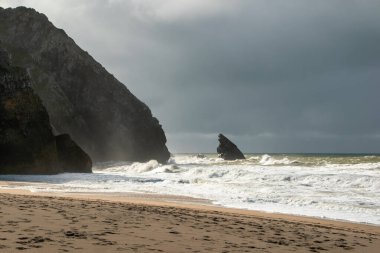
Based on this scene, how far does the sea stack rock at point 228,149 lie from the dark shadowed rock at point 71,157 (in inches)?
1845

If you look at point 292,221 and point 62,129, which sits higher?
point 62,129

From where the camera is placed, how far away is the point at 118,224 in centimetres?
902

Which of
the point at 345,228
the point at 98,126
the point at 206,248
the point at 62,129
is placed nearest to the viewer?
the point at 206,248

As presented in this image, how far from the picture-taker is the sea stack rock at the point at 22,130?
100 feet

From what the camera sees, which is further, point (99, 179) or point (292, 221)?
point (99, 179)

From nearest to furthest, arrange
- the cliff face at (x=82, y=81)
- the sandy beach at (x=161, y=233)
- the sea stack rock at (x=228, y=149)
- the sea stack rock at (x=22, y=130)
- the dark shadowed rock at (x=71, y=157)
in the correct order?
the sandy beach at (x=161, y=233), the sea stack rock at (x=22, y=130), the dark shadowed rock at (x=71, y=157), the cliff face at (x=82, y=81), the sea stack rock at (x=228, y=149)

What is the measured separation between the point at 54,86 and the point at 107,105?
10532 mm

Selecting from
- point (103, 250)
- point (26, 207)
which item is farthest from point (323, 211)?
point (103, 250)

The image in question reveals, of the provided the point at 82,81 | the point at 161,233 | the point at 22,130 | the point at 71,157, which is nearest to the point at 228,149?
the point at 82,81

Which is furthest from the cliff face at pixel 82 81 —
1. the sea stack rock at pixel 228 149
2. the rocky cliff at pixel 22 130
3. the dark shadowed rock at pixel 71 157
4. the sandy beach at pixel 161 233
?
the sandy beach at pixel 161 233

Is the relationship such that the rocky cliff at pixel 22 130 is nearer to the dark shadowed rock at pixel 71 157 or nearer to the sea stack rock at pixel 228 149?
the dark shadowed rock at pixel 71 157

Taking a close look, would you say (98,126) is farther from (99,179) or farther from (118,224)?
(118,224)

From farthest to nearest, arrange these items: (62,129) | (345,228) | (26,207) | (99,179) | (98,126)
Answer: (98,126) < (62,129) < (99,179) < (345,228) < (26,207)

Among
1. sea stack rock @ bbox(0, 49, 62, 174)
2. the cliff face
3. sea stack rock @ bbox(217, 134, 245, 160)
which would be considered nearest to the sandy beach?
sea stack rock @ bbox(0, 49, 62, 174)
